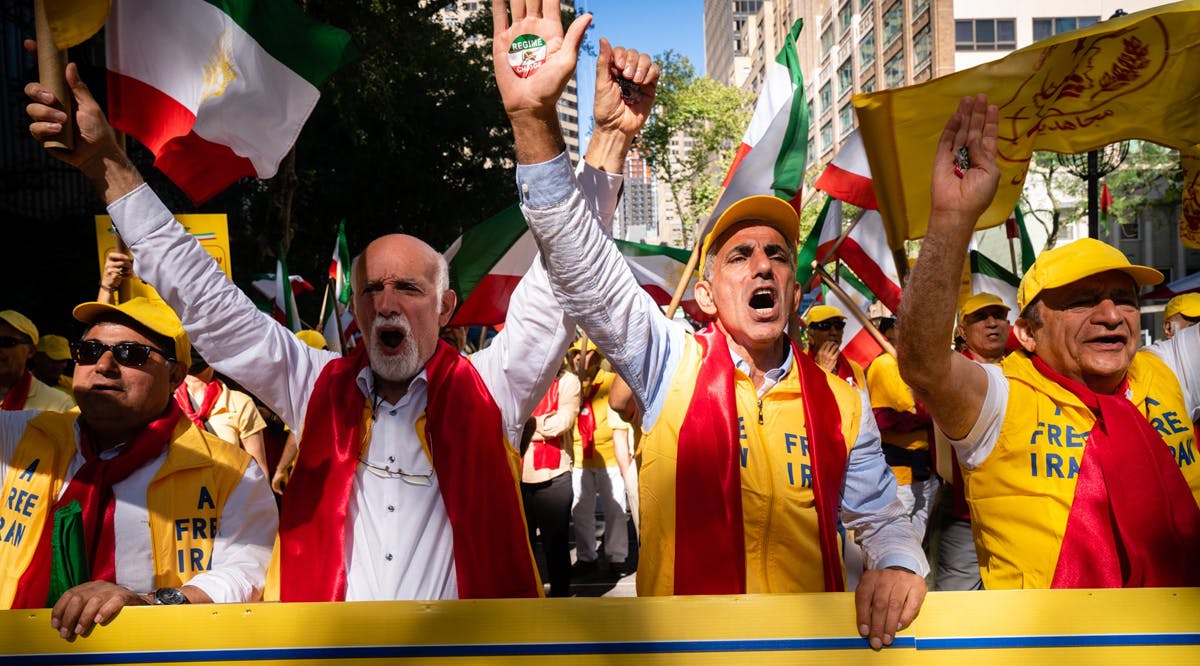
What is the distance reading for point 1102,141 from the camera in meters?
3.92

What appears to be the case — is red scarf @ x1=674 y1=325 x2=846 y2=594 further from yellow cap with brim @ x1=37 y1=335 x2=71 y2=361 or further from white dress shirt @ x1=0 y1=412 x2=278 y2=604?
yellow cap with brim @ x1=37 y1=335 x2=71 y2=361

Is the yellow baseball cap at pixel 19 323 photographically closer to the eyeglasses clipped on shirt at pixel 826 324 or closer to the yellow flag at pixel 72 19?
the yellow flag at pixel 72 19

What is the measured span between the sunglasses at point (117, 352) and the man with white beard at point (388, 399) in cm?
40

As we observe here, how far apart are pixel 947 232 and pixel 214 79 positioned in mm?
2973

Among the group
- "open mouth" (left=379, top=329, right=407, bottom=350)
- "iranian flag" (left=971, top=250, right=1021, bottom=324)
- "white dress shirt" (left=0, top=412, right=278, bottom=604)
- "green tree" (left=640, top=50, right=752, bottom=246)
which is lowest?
"white dress shirt" (left=0, top=412, right=278, bottom=604)

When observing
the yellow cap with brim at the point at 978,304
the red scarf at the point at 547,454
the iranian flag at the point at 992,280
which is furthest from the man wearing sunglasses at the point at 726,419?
the iranian flag at the point at 992,280

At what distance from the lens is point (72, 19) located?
102 inches

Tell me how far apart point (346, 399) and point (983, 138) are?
6.05 ft

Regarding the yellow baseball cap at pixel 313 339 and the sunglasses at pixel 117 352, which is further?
the yellow baseball cap at pixel 313 339

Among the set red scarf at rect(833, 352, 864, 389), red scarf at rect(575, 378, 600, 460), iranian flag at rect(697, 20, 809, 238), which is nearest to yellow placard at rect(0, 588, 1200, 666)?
iranian flag at rect(697, 20, 809, 238)

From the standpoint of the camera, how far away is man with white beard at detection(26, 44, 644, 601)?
252cm

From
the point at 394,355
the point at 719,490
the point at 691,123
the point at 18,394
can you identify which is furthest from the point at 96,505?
the point at 691,123

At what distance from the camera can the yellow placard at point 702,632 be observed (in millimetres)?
1909

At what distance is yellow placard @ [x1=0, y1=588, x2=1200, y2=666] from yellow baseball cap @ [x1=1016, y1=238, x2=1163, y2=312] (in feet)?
3.95
